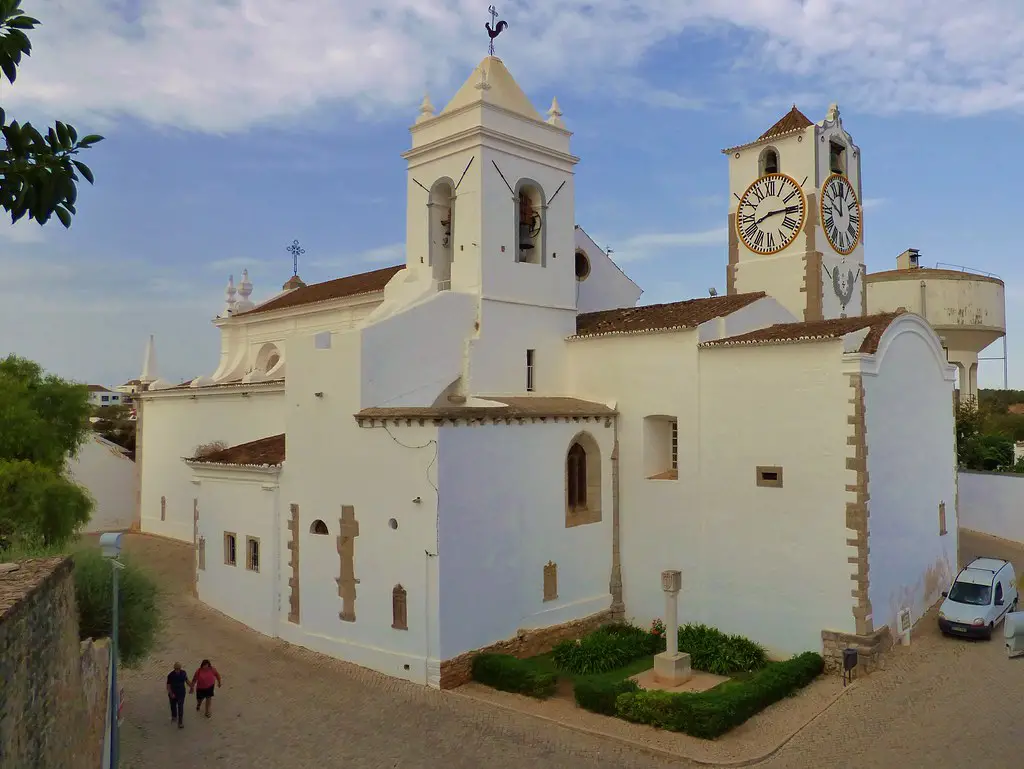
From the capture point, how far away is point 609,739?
13898mm

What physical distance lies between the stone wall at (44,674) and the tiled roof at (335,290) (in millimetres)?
14442

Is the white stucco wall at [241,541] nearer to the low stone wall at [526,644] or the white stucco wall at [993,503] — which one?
the low stone wall at [526,644]

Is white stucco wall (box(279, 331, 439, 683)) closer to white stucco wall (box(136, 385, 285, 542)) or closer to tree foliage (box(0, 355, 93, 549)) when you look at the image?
tree foliage (box(0, 355, 93, 549))

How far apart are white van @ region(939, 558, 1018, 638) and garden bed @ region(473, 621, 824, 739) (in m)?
4.09

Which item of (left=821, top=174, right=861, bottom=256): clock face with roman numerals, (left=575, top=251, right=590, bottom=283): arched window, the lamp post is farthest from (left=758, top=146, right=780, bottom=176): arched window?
the lamp post

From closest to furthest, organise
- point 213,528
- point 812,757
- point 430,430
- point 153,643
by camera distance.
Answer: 1. point 812,757
2. point 153,643
3. point 430,430
4. point 213,528

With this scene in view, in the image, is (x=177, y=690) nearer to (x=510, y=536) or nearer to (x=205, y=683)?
(x=205, y=683)

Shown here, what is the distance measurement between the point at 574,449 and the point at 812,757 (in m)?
8.99

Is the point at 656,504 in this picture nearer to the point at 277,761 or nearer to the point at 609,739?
the point at 609,739

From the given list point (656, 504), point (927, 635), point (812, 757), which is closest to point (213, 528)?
point (656, 504)

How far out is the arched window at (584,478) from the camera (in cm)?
1994

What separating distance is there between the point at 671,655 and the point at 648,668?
1012mm

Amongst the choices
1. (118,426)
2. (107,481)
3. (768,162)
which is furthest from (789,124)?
(118,426)

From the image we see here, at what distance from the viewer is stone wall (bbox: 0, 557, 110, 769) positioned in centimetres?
731
